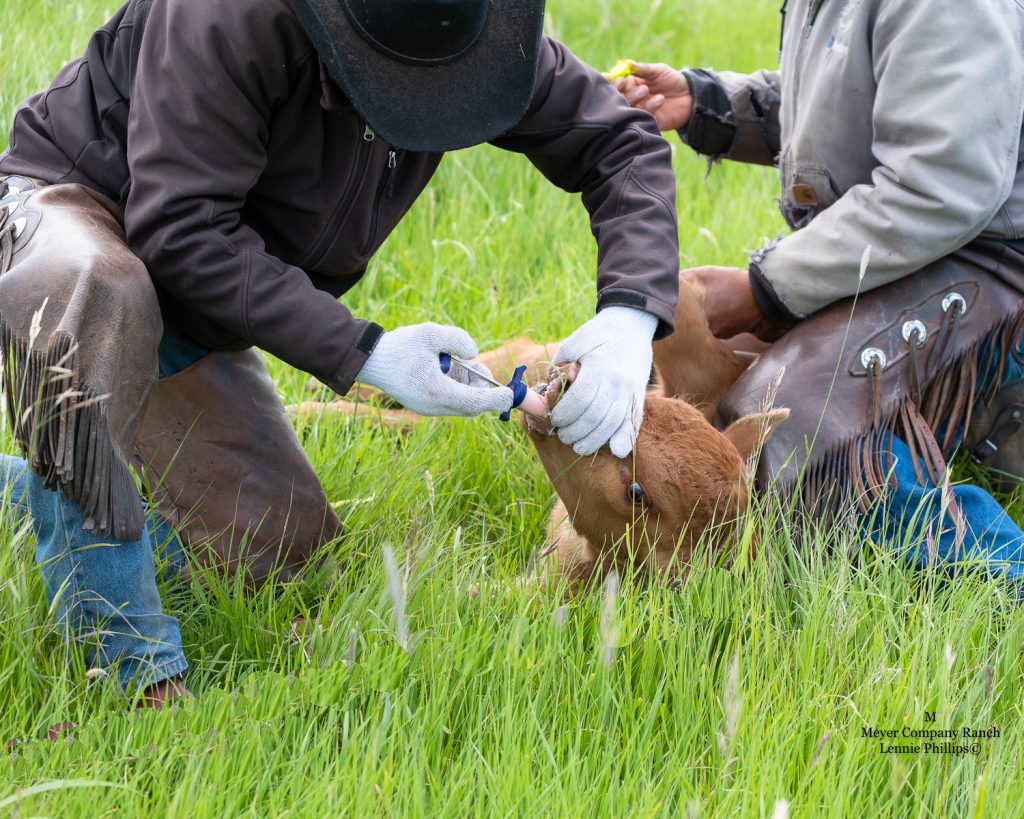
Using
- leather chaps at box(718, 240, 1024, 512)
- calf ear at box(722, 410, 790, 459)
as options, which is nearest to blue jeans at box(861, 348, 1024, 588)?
leather chaps at box(718, 240, 1024, 512)

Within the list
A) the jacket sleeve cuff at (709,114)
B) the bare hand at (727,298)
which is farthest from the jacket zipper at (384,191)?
the jacket sleeve cuff at (709,114)

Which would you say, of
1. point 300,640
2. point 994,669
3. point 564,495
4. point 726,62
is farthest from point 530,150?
point 726,62

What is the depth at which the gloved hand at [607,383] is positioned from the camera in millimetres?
2738

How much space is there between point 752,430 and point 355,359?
3.58ft

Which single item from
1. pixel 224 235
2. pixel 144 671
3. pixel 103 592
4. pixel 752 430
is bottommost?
pixel 144 671

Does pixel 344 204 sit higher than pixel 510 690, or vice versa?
pixel 344 204

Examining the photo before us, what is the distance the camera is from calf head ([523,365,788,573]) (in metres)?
2.85

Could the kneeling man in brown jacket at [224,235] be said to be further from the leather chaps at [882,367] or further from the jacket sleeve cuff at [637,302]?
the leather chaps at [882,367]

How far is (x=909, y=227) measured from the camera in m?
3.28

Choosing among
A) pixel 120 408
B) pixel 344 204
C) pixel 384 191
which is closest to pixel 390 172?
pixel 384 191

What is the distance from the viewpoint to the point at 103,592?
2453 mm

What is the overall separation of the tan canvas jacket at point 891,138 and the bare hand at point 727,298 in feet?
0.34

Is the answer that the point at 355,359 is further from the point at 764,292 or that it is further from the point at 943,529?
the point at 943,529

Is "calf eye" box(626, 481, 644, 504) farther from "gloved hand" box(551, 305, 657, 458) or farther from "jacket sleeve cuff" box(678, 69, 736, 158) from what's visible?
"jacket sleeve cuff" box(678, 69, 736, 158)
